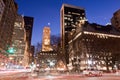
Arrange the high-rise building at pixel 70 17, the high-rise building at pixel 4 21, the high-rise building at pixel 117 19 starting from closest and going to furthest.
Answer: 1. the high-rise building at pixel 4 21
2. the high-rise building at pixel 117 19
3. the high-rise building at pixel 70 17

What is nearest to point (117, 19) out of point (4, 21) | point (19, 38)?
point (4, 21)

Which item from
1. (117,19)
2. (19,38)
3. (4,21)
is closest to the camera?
(4,21)

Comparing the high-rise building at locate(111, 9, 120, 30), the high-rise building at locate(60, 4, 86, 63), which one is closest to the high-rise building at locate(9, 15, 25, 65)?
the high-rise building at locate(60, 4, 86, 63)

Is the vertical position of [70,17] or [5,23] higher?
[70,17]

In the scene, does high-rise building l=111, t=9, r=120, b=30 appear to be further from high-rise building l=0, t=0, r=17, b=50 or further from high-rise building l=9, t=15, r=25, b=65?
A: high-rise building l=9, t=15, r=25, b=65

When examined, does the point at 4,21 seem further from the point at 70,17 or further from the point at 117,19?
the point at 70,17

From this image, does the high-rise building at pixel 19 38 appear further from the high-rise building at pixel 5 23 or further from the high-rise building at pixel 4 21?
the high-rise building at pixel 4 21

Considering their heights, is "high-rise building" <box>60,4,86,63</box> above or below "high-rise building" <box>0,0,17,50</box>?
above

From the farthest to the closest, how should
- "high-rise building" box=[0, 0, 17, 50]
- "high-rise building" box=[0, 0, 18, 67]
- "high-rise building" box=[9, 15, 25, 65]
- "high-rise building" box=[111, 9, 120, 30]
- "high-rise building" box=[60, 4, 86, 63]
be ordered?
"high-rise building" box=[9, 15, 25, 65], "high-rise building" box=[60, 4, 86, 63], "high-rise building" box=[111, 9, 120, 30], "high-rise building" box=[0, 0, 17, 50], "high-rise building" box=[0, 0, 18, 67]

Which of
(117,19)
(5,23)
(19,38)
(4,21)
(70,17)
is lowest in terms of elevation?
(5,23)

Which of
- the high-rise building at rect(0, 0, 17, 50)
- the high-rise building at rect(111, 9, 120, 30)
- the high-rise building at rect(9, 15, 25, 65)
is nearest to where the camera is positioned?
the high-rise building at rect(0, 0, 17, 50)

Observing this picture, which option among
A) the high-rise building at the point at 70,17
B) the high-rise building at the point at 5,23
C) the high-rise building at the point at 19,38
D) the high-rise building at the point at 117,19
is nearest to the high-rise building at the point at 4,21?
the high-rise building at the point at 5,23

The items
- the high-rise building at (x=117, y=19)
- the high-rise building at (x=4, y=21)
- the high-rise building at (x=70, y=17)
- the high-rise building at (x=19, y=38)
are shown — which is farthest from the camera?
the high-rise building at (x=19, y=38)

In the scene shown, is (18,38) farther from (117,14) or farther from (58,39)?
(58,39)
